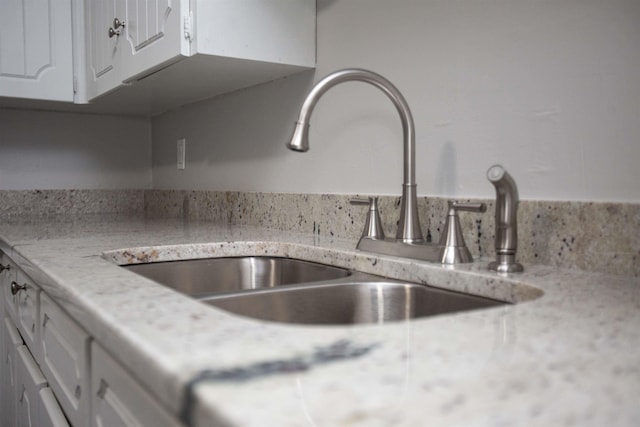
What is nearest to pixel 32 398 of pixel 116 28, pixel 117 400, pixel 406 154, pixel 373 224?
pixel 117 400

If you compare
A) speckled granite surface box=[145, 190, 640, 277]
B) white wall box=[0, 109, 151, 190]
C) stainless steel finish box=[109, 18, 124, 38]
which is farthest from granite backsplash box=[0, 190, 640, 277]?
stainless steel finish box=[109, 18, 124, 38]

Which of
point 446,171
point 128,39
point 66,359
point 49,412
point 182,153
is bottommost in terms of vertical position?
point 49,412

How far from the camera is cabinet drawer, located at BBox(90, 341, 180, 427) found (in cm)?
51

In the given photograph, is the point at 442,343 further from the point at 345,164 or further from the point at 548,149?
the point at 345,164

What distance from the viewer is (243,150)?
1.86 metres

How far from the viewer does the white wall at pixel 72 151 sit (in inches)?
92.8

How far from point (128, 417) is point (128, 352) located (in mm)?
143

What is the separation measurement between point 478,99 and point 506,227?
0.95 ft

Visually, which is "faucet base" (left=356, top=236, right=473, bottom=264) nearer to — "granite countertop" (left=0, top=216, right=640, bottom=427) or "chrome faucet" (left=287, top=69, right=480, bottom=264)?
"chrome faucet" (left=287, top=69, right=480, bottom=264)

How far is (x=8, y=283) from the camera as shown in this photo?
4.74 feet

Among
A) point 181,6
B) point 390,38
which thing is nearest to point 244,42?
point 181,6

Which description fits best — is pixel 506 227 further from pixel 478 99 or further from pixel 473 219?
pixel 478 99

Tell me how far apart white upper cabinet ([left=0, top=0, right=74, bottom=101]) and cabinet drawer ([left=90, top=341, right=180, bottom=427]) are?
1732 millimetres

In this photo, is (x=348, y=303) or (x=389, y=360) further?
(x=348, y=303)
